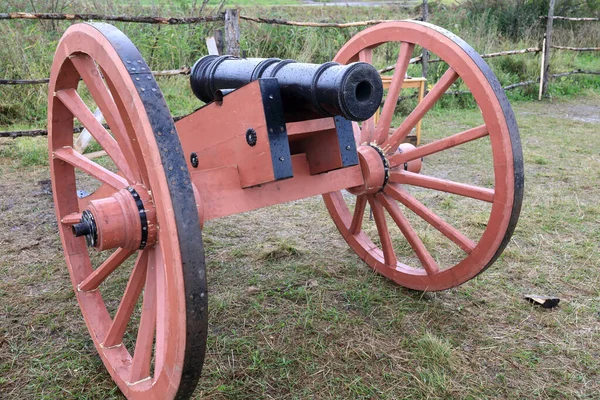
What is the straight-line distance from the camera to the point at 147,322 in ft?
5.42

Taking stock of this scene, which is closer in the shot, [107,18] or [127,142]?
[127,142]

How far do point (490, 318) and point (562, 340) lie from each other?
31cm

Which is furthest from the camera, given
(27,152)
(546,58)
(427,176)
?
(546,58)

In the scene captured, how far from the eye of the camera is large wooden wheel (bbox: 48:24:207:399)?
1354 mm

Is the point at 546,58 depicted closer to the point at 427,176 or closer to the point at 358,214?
the point at 358,214

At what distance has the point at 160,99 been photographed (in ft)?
4.67

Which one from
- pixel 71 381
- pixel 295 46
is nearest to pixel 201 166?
pixel 71 381

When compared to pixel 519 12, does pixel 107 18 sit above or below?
above

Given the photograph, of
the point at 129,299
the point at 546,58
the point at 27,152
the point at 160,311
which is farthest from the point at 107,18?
the point at 546,58

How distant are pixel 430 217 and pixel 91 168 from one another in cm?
144

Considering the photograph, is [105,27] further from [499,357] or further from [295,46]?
[295,46]

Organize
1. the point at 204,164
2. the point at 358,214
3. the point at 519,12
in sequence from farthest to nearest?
the point at 519,12
the point at 358,214
the point at 204,164

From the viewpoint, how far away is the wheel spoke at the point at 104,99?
1697mm

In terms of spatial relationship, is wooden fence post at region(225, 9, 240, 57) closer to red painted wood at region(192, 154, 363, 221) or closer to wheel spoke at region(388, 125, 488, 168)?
wheel spoke at region(388, 125, 488, 168)
